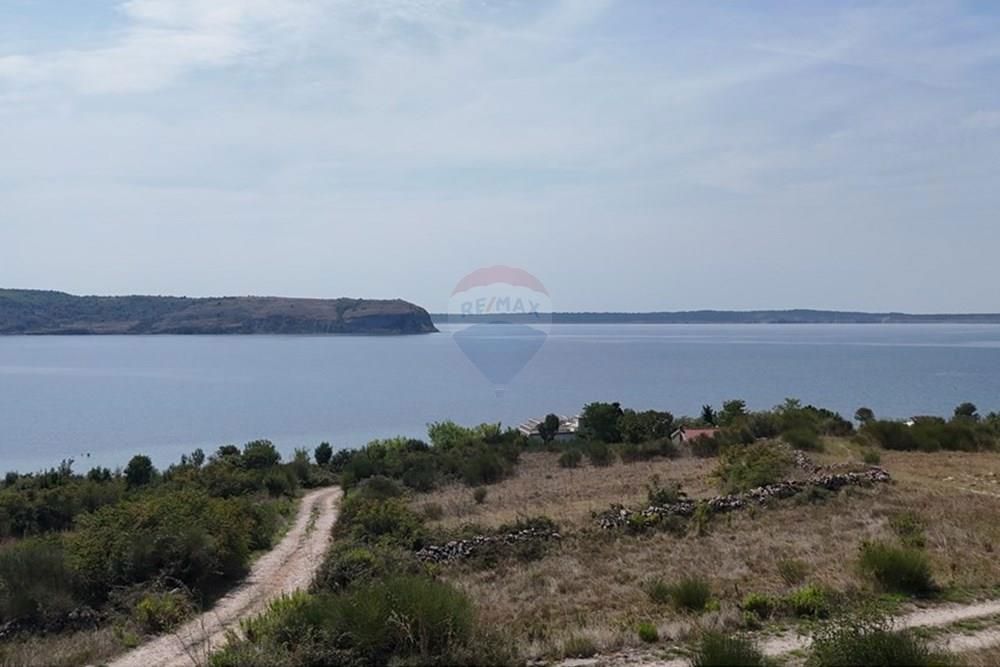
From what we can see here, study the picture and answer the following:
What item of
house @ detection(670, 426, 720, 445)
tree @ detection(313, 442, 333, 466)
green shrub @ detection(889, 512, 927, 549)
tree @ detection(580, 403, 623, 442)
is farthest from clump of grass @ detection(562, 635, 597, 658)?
tree @ detection(313, 442, 333, 466)

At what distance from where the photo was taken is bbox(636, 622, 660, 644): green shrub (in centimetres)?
1012

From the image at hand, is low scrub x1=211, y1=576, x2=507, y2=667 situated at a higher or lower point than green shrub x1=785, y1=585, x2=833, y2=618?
higher

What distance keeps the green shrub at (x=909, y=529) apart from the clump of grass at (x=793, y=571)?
2210 millimetres

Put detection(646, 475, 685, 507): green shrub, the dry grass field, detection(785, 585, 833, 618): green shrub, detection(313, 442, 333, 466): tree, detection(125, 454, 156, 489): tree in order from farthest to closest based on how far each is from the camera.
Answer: detection(313, 442, 333, 466): tree → detection(125, 454, 156, 489): tree → detection(646, 475, 685, 507): green shrub → the dry grass field → detection(785, 585, 833, 618): green shrub

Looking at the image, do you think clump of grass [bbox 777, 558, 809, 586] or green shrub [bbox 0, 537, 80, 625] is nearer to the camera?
clump of grass [bbox 777, 558, 809, 586]

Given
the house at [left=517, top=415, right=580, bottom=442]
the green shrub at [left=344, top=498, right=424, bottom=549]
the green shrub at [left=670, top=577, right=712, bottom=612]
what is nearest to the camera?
the green shrub at [left=670, top=577, right=712, bottom=612]

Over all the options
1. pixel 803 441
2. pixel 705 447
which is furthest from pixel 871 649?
pixel 705 447

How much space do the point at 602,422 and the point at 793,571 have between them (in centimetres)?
3837

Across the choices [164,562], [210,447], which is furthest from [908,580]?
[210,447]

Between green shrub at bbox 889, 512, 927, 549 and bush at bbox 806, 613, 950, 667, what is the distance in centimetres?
736

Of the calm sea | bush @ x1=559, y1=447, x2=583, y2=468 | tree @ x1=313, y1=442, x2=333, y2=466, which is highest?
bush @ x1=559, y1=447, x2=583, y2=468

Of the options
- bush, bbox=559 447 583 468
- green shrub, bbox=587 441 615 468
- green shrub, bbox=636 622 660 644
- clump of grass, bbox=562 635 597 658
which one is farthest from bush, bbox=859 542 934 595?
bush, bbox=559 447 583 468

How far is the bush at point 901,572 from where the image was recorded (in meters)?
12.2

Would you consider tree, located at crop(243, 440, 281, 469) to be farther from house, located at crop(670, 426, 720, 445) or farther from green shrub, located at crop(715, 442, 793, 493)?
green shrub, located at crop(715, 442, 793, 493)
